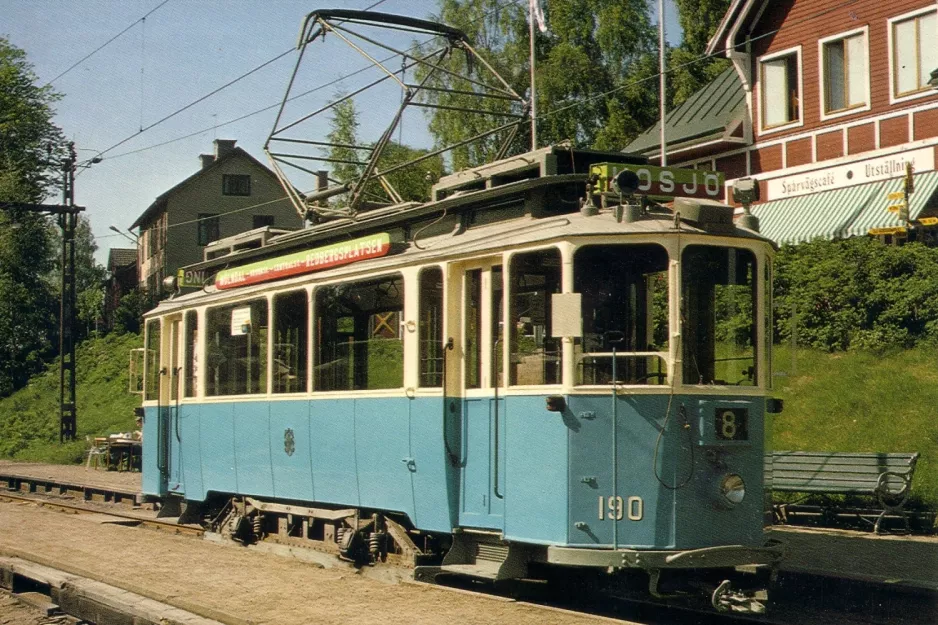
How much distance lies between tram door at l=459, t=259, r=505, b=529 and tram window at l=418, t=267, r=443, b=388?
25 cm

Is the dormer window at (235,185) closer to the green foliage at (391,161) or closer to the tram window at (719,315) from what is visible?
the green foliage at (391,161)

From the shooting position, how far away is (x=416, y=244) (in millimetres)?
10445

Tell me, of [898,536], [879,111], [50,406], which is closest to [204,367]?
[898,536]

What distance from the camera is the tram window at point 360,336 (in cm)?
1034

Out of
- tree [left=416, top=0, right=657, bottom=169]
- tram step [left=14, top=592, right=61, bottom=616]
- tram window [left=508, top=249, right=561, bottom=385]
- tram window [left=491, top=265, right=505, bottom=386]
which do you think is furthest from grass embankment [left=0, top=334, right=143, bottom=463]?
tram window [left=508, top=249, right=561, bottom=385]

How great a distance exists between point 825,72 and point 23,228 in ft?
126

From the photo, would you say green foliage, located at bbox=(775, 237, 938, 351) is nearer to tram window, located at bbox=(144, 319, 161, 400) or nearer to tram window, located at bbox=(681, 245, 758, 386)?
tram window, located at bbox=(144, 319, 161, 400)

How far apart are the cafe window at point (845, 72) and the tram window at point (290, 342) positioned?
596 inches

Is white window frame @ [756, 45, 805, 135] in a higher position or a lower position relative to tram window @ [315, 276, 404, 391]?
higher

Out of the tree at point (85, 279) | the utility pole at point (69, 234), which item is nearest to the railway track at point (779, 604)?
the utility pole at point (69, 234)

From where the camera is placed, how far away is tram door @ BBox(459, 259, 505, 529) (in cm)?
919

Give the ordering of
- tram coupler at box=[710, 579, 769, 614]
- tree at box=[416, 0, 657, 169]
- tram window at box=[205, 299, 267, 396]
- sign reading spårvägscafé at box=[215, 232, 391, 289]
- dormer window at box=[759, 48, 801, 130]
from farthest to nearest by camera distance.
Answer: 1. tree at box=[416, 0, 657, 169]
2. dormer window at box=[759, 48, 801, 130]
3. tram window at box=[205, 299, 267, 396]
4. sign reading spårvägscafé at box=[215, 232, 391, 289]
5. tram coupler at box=[710, 579, 769, 614]

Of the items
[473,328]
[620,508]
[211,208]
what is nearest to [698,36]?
[211,208]

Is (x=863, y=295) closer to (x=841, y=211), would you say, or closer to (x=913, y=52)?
(x=841, y=211)
